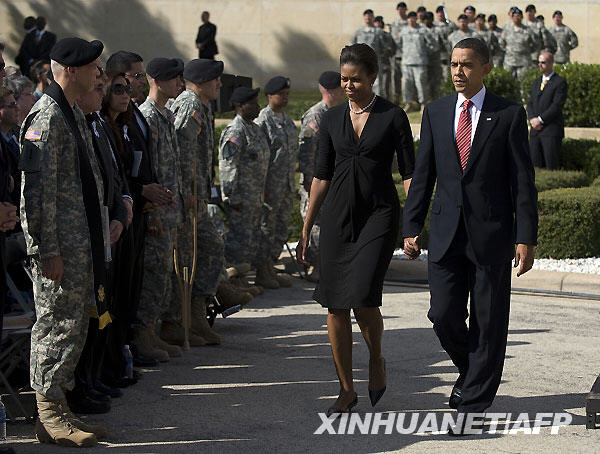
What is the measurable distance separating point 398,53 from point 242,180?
15.0m

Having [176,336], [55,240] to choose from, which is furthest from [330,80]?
[55,240]

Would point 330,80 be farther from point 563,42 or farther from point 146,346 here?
point 563,42

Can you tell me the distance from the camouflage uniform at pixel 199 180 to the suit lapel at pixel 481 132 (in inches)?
112

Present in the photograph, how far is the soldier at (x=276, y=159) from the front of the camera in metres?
12.0

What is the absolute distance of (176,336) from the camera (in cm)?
884

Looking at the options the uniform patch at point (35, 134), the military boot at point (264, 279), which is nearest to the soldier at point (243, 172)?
the military boot at point (264, 279)

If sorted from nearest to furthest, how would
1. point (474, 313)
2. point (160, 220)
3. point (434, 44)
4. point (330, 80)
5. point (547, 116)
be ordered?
1. point (474, 313)
2. point (160, 220)
3. point (330, 80)
4. point (547, 116)
5. point (434, 44)

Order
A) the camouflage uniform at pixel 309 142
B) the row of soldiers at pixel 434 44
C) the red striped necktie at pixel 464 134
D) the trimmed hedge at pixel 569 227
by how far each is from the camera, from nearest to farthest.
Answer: the red striped necktie at pixel 464 134
the camouflage uniform at pixel 309 142
the trimmed hedge at pixel 569 227
the row of soldiers at pixel 434 44

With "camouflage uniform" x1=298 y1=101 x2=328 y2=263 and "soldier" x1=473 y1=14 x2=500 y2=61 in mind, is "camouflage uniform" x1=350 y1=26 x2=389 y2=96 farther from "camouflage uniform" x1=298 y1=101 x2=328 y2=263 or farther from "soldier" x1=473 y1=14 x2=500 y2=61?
"camouflage uniform" x1=298 y1=101 x2=328 y2=263

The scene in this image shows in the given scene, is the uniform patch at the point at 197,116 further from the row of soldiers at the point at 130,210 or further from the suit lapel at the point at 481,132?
the suit lapel at the point at 481,132

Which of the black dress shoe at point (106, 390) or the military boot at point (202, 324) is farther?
the military boot at point (202, 324)

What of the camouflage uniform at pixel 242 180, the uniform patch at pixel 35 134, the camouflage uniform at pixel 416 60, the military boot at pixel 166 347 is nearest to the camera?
the uniform patch at pixel 35 134

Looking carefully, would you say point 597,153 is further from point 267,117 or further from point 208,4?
point 208,4

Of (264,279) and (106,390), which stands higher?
(106,390)
